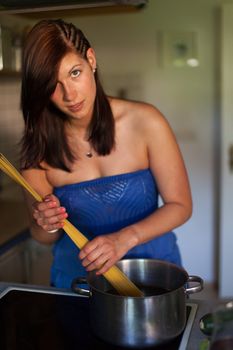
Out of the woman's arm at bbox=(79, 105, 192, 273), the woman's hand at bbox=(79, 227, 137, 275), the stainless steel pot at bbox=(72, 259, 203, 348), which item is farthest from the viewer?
the woman's arm at bbox=(79, 105, 192, 273)

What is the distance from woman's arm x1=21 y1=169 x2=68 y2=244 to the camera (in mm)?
800

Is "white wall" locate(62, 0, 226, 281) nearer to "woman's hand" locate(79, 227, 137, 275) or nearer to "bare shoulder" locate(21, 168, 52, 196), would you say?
"bare shoulder" locate(21, 168, 52, 196)

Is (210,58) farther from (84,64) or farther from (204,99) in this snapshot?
(84,64)

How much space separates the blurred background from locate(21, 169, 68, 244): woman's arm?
4.39ft

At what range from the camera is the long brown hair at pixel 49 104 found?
2.63 ft

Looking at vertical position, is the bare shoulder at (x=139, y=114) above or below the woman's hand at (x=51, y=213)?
above

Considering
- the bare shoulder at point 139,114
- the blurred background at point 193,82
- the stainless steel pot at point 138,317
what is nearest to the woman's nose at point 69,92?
the bare shoulder at point 139,114

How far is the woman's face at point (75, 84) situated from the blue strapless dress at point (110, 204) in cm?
20

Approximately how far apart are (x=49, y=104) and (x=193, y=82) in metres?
1.52

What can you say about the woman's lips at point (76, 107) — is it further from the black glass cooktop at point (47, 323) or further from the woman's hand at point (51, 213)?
the black glass cooktop at point (47, 323)

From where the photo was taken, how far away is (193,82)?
2328mm

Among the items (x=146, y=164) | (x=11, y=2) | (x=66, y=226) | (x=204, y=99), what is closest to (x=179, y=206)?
(x=146, y=164)

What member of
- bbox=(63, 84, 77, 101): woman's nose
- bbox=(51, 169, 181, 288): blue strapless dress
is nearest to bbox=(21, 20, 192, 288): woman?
bbox=(51, 169, 181, 288): blue strapless dress

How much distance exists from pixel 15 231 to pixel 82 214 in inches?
31.7
